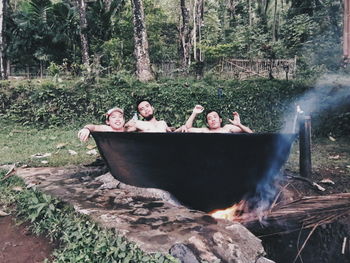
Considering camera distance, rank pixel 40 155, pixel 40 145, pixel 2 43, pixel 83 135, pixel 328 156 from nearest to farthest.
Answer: pixel 83 135
pixel 40 155
pixel 328 156
pixel 40 145
pixel 2 43

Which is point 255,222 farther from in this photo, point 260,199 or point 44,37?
point 44,37

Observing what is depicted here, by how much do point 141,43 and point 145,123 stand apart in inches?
209

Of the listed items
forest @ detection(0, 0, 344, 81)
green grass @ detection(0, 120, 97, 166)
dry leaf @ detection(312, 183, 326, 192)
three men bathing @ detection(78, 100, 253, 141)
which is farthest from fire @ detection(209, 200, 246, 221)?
forest @ detection(0, 0, 344, 81)

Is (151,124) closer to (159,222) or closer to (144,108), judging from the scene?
(144,108)

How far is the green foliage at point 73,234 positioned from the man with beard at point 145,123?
1.50 metres

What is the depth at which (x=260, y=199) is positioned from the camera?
4.18 metres

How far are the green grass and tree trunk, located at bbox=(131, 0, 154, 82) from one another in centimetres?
238

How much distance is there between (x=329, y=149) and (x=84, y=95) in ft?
19.4

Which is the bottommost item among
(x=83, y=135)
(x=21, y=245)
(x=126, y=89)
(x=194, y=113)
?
(x=21, y=245)

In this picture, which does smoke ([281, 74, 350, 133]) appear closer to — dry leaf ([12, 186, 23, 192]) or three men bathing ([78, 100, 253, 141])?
three men bathing ([78, 100, 253, 141])

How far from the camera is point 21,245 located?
322cm

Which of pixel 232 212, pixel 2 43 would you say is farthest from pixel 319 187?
pixel 2 43

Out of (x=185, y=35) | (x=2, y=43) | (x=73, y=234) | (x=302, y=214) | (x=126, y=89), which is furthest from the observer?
(x=185, y=35)

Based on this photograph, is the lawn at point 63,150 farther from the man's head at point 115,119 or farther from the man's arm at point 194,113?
the man's arm at point 194,113
